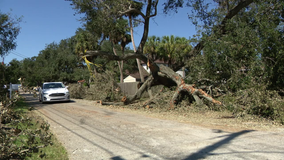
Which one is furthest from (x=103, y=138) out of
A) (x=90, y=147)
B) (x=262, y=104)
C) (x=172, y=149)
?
(x=262, y=104)

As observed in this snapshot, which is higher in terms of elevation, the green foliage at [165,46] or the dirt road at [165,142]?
the green foliage at [165,46]

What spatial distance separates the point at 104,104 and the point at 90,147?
9.71 m

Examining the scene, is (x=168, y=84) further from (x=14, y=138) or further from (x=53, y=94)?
(x=14, y=138)

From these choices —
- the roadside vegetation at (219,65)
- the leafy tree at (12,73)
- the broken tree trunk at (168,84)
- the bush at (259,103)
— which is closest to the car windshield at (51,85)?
the roadside vegetation at (219,65)

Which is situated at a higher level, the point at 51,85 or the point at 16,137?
the point at 51,85

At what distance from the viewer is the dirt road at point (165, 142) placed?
5055 mm

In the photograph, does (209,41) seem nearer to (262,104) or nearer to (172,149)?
(262,104)

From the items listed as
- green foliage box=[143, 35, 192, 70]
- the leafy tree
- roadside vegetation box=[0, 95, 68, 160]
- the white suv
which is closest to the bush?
roadside vegetation box=[0, 95, 68, 160]

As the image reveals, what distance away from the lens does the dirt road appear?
16.6 ft

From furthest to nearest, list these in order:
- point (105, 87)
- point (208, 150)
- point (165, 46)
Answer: point (165, 46)
point (105, 87)
point (208, 150)

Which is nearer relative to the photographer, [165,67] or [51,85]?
[165,67]

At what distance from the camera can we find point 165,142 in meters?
6.08

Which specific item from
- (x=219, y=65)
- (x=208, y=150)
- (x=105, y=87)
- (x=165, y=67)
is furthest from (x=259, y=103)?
(x=105, y=87)

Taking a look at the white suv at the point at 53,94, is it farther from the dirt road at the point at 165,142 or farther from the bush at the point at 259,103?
the bush at the point at 259,103
